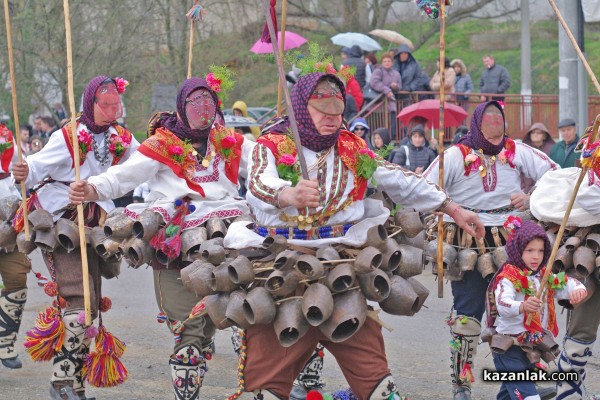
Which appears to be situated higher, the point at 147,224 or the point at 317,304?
the point at 147,224

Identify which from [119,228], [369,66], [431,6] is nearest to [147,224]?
[119,228]

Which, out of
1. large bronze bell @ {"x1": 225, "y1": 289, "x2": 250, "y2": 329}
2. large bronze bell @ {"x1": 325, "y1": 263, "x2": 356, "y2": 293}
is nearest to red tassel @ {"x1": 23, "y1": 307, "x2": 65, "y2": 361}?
large bronze bell @ {"x1": 225, "y1": 289, "x2": 250, "y2": 329}

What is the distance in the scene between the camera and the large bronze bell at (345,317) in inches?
202

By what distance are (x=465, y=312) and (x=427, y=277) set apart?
5593 mm

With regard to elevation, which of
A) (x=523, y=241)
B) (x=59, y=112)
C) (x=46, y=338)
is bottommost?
(x=46, y=338)

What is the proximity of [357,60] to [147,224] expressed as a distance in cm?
1112

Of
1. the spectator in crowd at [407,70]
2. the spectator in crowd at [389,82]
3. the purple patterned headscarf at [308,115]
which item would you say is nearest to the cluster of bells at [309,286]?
the purple patterned headscarf at [308,115]

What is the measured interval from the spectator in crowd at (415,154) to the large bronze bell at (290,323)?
328 inches

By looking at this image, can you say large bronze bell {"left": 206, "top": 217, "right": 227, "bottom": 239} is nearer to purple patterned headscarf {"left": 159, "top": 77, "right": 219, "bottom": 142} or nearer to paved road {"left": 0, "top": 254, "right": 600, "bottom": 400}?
purple patterned headscarf {"left": 159, "top": 77, "right": 219, "bottom": 142}

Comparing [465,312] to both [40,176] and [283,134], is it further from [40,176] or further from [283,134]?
[40,176]

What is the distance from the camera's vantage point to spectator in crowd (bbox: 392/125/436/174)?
13.5 metres

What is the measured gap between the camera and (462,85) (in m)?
18.6

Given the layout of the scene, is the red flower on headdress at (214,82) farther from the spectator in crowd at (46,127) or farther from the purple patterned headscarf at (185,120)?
the spectator in crowd at (46,127)

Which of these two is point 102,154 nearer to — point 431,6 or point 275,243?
point 431,6
